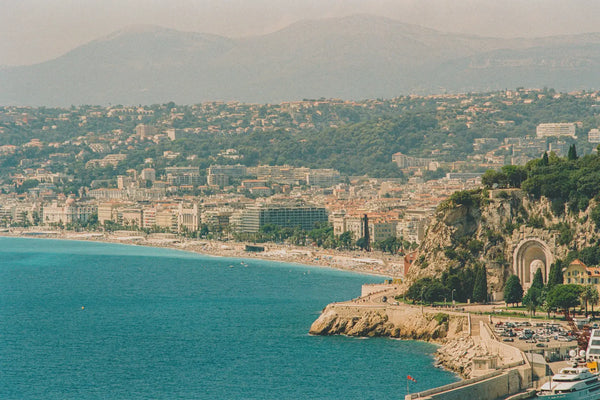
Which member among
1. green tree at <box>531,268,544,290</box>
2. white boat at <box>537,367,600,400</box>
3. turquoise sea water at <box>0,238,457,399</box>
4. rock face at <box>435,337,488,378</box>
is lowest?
turquoise sea water at <box>0,238,457,399</box>

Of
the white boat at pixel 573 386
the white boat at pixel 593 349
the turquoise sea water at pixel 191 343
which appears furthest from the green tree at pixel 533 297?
the white boat at pixel 573 386

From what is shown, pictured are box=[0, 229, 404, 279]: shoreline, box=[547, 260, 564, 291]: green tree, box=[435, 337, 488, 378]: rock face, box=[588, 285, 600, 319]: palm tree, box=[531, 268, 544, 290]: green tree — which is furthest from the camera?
box=[0, 229, 404, 279]: shoreline

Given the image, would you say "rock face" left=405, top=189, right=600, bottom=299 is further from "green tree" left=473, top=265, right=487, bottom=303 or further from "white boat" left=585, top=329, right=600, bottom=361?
"white boat" left=585, top=329, right=600, bottom=361

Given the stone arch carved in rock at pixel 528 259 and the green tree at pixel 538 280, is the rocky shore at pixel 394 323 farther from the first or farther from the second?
the stone arch carved in rock at pixel 528 259

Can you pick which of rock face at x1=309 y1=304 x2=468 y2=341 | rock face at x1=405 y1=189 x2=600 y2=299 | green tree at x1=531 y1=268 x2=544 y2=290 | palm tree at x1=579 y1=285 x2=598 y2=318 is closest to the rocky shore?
rock face at x1=309 y1=304 x2=468 y2=341

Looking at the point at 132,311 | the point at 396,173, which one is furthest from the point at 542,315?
the point at 396,173

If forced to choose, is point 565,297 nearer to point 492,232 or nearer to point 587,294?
point 587,294
